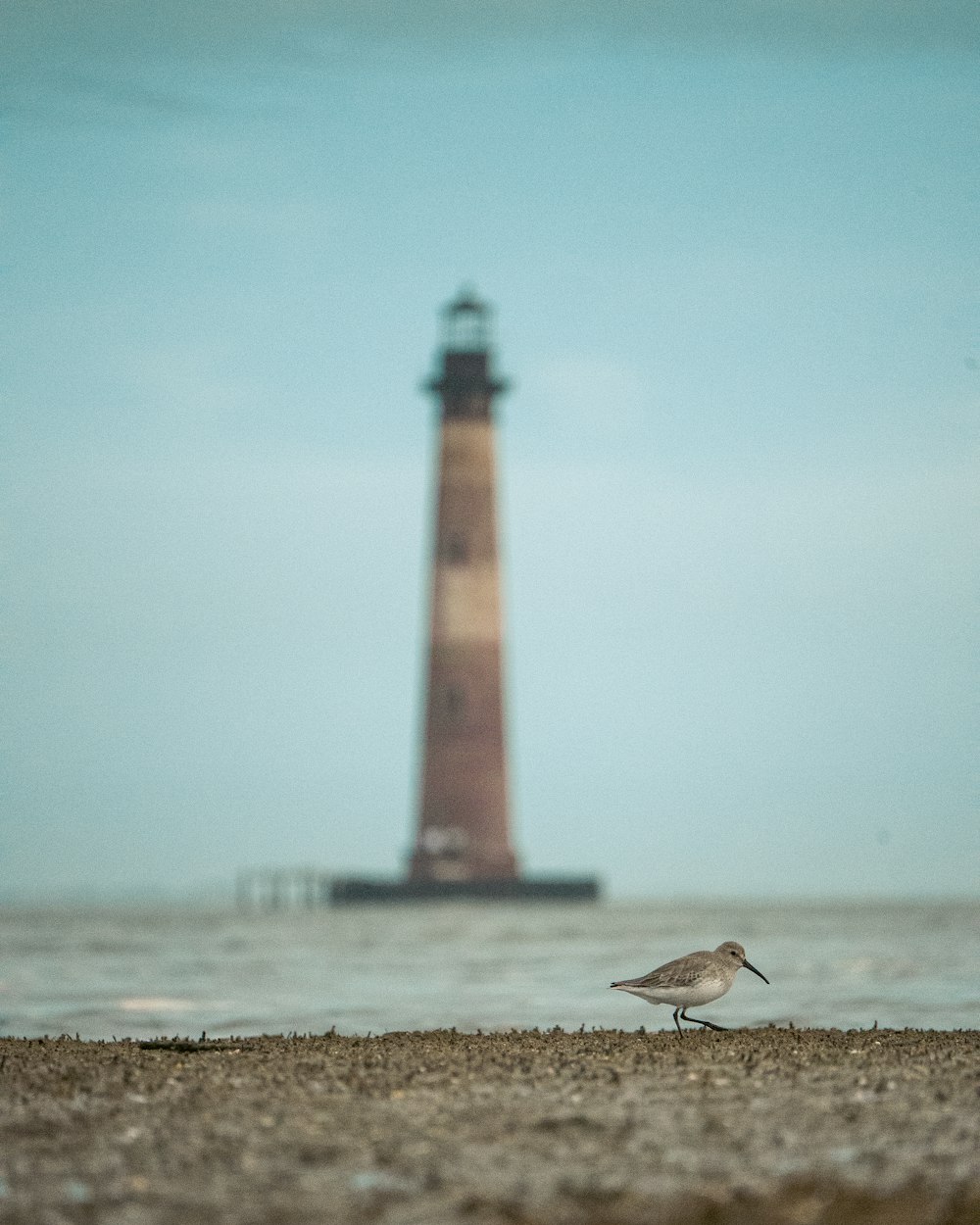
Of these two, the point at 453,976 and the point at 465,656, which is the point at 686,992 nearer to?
the point at 453,976

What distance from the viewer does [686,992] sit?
12.4 m

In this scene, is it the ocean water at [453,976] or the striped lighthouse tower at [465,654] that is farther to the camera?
the striped lighthouse tower at [465,654]

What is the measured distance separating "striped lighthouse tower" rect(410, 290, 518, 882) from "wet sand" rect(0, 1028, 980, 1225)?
47.5m

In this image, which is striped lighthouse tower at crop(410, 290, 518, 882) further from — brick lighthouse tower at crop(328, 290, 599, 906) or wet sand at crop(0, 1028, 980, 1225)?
wet sand at crop(0, 1028, 980, 1225)

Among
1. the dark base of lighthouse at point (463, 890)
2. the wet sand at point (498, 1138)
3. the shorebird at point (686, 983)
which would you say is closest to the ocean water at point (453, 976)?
the dark base of lighthouse at point (463, 890)

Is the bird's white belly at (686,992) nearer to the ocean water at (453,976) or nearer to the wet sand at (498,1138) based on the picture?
the wet sand at (498,1138)

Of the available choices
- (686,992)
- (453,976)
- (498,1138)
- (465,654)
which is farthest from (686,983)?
(465,654)

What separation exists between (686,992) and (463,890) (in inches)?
1954

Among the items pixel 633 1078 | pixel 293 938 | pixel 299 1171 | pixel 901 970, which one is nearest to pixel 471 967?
pixel 901 970

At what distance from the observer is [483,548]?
59.7 m

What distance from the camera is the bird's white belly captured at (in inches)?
487

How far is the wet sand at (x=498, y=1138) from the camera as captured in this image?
7164mm

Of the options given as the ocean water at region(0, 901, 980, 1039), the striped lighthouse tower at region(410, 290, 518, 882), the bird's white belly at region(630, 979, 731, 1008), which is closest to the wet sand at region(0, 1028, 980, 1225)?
the bird's white belly at region(630, 979, 731, 1008)

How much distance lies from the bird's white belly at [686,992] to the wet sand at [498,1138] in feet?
2.21
